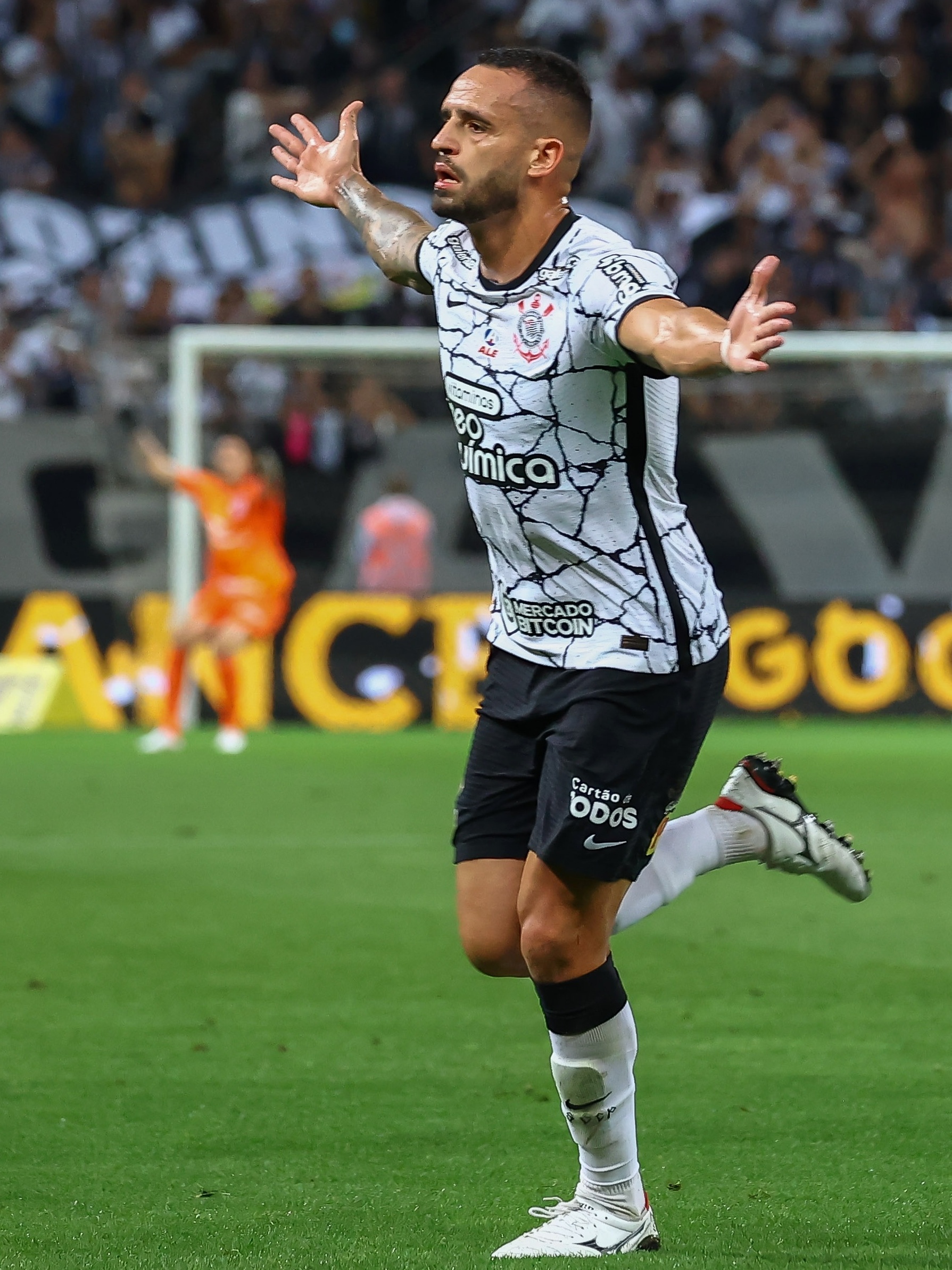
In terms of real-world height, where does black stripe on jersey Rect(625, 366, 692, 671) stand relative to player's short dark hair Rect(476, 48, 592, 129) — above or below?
below

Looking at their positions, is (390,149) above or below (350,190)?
below

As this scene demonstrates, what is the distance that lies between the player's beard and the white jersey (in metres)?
0.11

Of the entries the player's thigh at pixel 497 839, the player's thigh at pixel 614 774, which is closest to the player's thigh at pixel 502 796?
the player's thigh at pixel 497 839

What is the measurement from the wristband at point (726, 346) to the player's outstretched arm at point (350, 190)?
1294 mm

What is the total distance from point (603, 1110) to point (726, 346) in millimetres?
1423

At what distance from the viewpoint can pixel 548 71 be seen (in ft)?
12.8

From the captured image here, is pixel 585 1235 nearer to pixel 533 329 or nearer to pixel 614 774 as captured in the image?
pixel 614 774

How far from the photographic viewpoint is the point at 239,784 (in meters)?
12.4

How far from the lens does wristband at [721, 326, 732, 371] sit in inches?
128

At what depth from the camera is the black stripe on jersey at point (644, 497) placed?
12.2ft

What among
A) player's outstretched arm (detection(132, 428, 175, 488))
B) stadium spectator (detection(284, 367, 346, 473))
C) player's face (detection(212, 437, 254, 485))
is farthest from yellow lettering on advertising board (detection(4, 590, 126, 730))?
stadium spectator (detection(284, 367, 346, 473))

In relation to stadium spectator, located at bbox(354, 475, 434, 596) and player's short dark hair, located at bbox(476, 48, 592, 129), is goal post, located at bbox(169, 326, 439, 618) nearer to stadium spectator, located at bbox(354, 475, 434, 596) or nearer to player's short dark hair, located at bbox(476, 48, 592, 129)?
stadium spectator, located at bbox(354, 475, 434, 596)

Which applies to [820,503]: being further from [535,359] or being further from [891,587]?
[535,359]

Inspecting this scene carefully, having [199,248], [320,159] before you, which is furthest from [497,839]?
[199,248]
